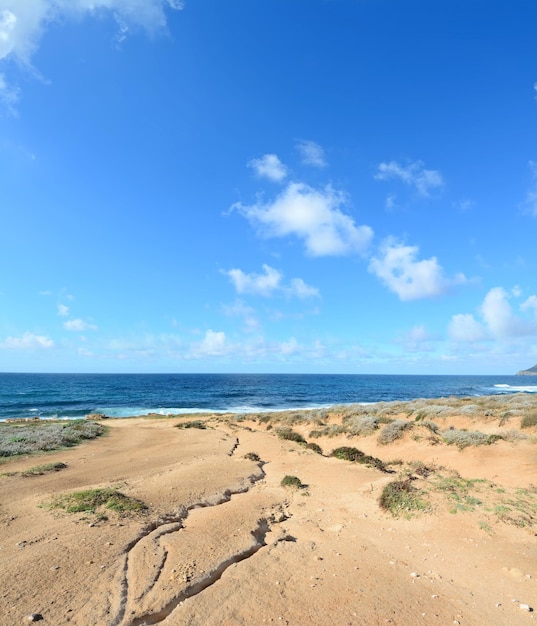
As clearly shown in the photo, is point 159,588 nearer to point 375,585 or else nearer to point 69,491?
point 375,585

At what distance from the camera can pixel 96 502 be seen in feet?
34.6

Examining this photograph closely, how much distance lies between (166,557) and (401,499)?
7277 mm

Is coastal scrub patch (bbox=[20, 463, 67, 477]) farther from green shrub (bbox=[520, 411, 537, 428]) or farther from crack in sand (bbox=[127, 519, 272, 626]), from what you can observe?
green shrub (bbox=[520, 411, 537, 428])

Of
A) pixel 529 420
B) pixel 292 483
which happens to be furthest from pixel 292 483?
pixel 529 420

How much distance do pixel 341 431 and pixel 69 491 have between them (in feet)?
61.9

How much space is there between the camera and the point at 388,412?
32.8m

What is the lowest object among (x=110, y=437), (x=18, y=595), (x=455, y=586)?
(x=110, y=437)

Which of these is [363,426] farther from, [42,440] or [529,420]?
[42,440]

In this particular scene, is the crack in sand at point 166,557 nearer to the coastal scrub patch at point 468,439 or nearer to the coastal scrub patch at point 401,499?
the coastal scrub patch at point 401,499

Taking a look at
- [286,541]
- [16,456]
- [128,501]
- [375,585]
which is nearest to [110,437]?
[16,456]

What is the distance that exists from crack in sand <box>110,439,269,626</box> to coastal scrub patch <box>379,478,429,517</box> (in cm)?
389

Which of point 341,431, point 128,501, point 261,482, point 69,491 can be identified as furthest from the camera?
point 341,431

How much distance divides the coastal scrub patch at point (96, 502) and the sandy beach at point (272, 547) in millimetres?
226

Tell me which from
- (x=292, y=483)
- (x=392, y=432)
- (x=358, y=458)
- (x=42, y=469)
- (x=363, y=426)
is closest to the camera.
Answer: (x=292, y=483)
